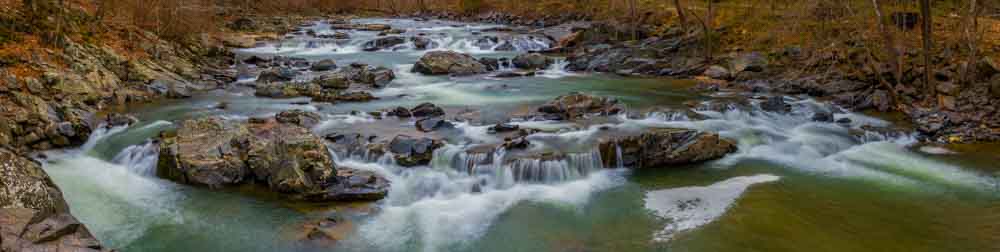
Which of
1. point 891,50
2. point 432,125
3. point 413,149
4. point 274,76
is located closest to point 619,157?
point 413,149

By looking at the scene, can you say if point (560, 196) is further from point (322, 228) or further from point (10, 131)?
point (10, 131)

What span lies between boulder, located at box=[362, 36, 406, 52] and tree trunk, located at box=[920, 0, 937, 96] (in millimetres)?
21326

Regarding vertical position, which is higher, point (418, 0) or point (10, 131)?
point (418, 0)

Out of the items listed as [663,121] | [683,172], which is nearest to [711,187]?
[683,172]

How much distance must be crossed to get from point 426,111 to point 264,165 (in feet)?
18.0

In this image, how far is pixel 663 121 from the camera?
14594mm

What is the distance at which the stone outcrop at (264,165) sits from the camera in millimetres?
9734

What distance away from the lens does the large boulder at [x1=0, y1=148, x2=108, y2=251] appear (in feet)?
20.0

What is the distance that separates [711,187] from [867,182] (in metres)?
2.76

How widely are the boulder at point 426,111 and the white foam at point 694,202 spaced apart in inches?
255

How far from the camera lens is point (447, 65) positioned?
22.8m

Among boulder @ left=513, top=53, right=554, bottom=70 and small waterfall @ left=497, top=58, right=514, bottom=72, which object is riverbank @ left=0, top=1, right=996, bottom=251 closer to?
small waterfall @ left=497, top=58, right=514, bottom=72

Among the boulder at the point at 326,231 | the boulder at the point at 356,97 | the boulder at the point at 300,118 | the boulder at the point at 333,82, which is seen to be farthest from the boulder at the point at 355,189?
the boulder at the point at 333,82

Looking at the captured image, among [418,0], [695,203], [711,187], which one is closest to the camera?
[695,203]
